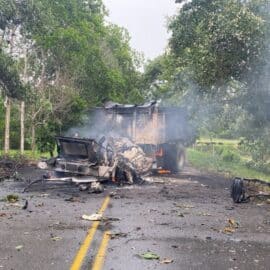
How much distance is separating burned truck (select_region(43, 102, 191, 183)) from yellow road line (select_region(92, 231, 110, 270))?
7.18 m

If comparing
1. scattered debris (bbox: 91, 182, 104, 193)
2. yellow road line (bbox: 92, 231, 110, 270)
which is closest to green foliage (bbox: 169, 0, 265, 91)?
scattered debris (bbox: 91, 182, 104, 193)

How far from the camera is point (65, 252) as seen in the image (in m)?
6.81

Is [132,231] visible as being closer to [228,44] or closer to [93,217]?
[93,217]

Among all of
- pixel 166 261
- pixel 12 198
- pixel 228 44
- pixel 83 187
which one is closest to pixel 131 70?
pixel 228 44

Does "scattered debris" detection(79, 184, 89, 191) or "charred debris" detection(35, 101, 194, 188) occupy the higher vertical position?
"charred debris" detection(35, 101, 194, 188)

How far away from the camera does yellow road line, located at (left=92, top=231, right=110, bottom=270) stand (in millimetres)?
6145

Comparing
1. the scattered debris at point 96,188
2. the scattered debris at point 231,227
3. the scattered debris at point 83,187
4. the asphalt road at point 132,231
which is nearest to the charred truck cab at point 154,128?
the scattered debris at point 83,187

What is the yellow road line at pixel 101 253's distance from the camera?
6.14 m

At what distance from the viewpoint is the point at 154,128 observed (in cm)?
1889

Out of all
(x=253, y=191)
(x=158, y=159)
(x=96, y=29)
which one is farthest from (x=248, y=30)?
(x=96, y=29)

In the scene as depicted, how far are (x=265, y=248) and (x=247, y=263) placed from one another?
0.98 m

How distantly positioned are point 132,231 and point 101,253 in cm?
161

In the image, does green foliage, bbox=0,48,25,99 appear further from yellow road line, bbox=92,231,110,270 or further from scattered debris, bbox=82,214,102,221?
yellow road line, bbox=92,231,110,270

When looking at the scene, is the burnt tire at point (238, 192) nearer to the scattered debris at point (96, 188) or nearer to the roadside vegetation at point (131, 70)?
the scattered debris at point (96, 188)
